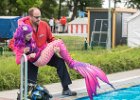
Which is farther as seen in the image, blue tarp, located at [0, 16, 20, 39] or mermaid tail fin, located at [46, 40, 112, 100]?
blue tarp, located at [0, 16, 20, 39]

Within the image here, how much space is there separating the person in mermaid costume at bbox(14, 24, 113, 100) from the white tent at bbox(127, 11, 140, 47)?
650 inches

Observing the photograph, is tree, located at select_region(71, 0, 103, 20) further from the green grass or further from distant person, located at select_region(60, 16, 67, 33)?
the green grass

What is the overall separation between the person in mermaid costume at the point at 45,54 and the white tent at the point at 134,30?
650 inches

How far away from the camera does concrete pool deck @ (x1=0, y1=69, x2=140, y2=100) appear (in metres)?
8.92

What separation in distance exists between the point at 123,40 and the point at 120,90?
1670cm

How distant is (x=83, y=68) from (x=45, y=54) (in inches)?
27.3

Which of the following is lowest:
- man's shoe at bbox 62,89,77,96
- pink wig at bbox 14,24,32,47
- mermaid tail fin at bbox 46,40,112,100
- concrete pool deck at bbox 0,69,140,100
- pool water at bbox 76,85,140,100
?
pool water at bbox 76,85,140,100

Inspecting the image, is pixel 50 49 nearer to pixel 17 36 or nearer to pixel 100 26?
pixel 17 36

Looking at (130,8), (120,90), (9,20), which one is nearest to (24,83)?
(120,90)

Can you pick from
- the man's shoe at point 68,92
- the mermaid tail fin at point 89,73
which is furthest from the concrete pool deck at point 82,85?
the mermaid tail fin at point 89,73

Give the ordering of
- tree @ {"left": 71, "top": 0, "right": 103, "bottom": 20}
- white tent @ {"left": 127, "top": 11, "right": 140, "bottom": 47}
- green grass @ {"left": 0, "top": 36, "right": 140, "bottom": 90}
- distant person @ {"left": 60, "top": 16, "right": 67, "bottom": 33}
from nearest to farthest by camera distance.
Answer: green grass @ {"left": 0, "top": 36, "right": 140, "bottom": 90} < white tent @ {"left": 127, "top": 11, "right": 140, "bottom": 47} < distant person @ {"left": 60, "top": 16, "right": 67, "bottom": 33} < tree @ {"left": 71, "top": 0, "right": 103, "bottom": 20}

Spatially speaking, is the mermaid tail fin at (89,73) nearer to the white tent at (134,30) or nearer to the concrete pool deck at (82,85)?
the concrete pool deck at (82,85)

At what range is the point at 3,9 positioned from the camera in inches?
1735

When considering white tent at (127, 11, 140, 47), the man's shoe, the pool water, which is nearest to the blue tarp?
white tent at (127, 11, 140, 47)
